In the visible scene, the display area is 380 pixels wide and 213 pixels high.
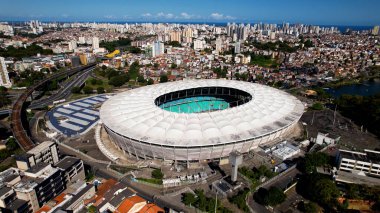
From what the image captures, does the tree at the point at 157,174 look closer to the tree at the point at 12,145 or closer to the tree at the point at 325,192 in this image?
the tree at the point at 325,192

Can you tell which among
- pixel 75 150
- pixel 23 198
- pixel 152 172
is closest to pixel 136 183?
pixel 152 172

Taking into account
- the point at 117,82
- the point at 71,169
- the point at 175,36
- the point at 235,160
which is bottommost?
the point at 71,169

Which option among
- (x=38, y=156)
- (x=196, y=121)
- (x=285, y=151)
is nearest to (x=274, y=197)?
(x=285, y=151)

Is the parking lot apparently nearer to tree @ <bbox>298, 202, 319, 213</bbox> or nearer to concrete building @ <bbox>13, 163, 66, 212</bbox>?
concrete building @ <bbox>13, 163, 66, 212</bbox>

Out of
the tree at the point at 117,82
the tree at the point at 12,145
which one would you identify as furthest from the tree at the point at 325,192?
the tree at the point at 117,82

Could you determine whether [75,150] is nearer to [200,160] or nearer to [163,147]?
[163,147]

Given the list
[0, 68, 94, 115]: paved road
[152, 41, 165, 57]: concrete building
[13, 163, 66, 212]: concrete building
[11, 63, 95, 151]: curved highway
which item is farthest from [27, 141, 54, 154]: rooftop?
[152, 41, 165, 57]: concrete building

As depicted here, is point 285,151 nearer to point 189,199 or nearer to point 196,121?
point 196,121
